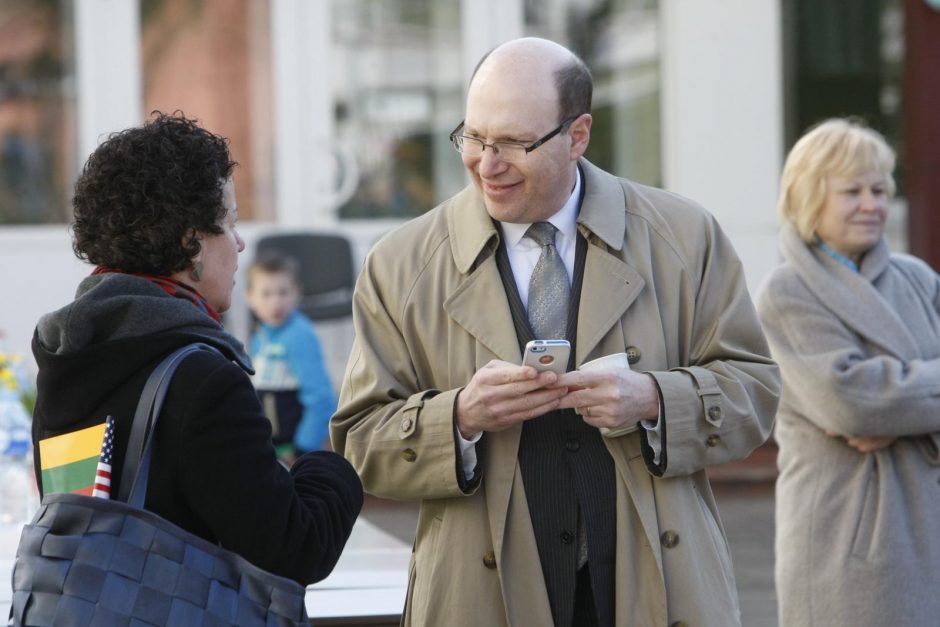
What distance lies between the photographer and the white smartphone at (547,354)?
262 centimetres

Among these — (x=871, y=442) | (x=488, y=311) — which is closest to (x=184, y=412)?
(x=488, y=311)

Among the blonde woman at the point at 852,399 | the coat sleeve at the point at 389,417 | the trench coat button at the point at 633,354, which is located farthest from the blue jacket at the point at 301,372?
the trench coat button at the point at 633,354

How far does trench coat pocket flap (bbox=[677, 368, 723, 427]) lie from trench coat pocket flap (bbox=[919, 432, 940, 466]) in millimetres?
1165

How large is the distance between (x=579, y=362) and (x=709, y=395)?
255 millimetres

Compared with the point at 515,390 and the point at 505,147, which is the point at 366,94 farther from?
the point at 515,390

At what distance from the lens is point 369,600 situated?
10.4 ft

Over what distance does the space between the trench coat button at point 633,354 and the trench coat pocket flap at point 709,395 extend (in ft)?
0.36

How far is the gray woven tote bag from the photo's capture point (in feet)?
7.55

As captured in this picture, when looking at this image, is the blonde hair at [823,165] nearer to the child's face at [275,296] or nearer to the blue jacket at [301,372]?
the blue jacket at [301,372]

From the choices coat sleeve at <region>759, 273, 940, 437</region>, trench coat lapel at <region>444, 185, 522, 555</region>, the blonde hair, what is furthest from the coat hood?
the blonde hair

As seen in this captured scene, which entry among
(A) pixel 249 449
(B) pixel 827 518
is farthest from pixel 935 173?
(A) pixel 249 449

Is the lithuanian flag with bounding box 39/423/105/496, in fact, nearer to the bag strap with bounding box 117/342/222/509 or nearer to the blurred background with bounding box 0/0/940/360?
the bag strap with bounding box 117/342/222/509

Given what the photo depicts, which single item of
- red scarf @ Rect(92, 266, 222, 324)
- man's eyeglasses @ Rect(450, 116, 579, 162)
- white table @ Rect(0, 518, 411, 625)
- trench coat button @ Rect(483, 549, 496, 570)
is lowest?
white table @ Rect(0, 518, 411, 625)

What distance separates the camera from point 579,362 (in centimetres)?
287
